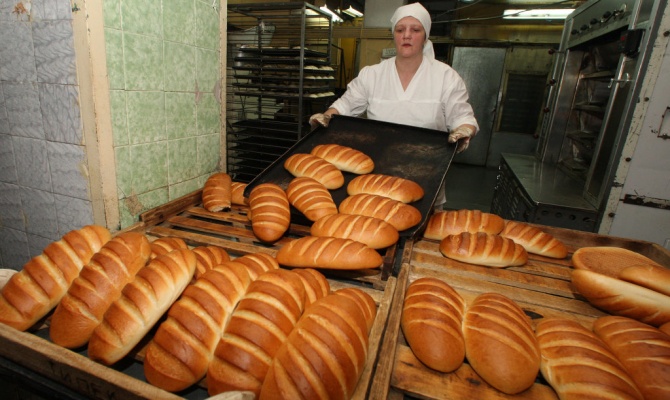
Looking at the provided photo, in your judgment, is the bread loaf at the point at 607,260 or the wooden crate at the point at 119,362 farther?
the bread loaf at the point at 607,260

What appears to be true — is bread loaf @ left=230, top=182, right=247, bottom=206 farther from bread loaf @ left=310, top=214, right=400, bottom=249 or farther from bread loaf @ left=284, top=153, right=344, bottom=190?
bread loaf @ left=310, top=214, right=400, bottom=249

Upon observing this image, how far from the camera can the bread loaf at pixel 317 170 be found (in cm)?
191

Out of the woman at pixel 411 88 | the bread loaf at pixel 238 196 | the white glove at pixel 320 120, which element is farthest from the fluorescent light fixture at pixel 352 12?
the bread loaf at pixel 238 196

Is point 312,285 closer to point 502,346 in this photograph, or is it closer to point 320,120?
point 502,346

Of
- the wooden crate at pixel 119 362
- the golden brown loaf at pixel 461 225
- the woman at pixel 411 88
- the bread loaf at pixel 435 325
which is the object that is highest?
the woman at pixel 411 88

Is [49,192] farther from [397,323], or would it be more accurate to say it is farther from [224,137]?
[397,323]

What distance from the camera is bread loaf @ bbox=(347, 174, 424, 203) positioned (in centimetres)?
175

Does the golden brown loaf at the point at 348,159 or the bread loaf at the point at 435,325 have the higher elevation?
the golden brown loaf at the point at 348,159

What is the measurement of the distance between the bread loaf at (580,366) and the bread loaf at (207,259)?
106cm

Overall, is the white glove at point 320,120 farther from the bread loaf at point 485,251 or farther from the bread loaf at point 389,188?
the bread loaf at point 485,251

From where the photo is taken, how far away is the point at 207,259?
1.22 m

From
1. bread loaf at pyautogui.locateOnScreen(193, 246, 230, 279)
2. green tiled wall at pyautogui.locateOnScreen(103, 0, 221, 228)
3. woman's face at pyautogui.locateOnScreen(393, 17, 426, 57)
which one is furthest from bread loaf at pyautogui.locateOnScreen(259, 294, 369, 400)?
woman's face at pyautogui.locateOnScreen(393, 17, 426, 57)

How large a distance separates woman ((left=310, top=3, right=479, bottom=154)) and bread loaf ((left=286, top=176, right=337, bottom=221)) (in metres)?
0.80

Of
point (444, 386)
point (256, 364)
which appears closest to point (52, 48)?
point (256, 364)
